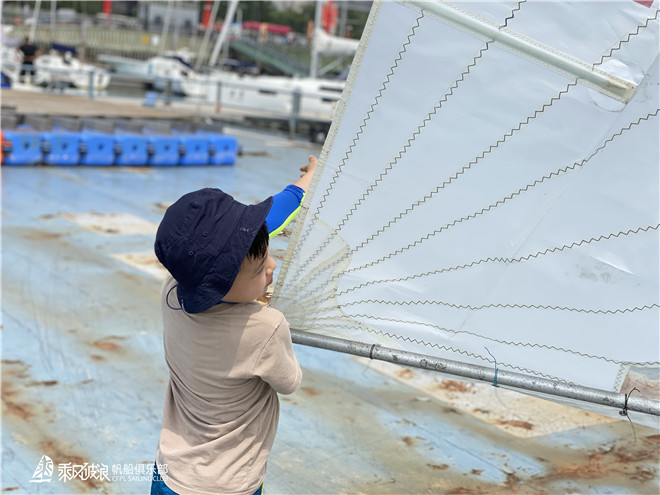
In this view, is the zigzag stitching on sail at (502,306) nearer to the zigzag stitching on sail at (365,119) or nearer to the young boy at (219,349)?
the zigzag stitching on sail at (365,119)

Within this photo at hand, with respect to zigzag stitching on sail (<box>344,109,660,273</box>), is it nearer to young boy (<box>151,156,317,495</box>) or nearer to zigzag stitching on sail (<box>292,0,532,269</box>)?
zigzag stitching on sail (<box>292,0,532,269</box>)

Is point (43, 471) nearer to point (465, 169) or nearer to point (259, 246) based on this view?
point (259, 246)

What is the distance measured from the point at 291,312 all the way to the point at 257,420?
52 cm

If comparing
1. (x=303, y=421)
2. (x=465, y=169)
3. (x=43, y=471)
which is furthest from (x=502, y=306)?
(x=43, y=471)

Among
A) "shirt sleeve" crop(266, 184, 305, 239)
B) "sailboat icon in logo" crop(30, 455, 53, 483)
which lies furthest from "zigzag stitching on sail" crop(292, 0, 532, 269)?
"sailboat icon in logo" crop(30, 455, 53, 483)

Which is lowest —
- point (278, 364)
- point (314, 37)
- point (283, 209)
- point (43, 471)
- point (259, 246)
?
point (314, 37)

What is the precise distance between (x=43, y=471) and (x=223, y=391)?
1.95 metres

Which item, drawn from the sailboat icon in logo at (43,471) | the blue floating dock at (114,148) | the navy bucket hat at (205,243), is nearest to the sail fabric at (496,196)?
the navy bucket hat at (205,243)

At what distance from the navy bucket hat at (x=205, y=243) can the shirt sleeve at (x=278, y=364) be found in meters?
0.20

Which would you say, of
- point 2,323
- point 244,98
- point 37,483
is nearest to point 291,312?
point 37,483

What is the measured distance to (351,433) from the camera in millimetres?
4195

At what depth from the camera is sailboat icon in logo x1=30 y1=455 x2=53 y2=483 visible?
3.51 meters

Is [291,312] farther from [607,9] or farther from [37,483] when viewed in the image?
[37,483]

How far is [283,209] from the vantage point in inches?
102
